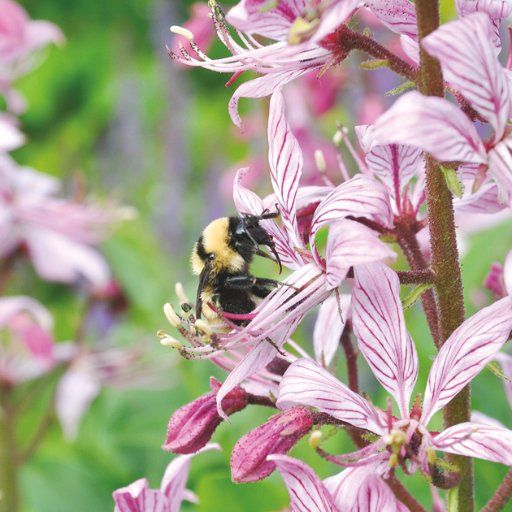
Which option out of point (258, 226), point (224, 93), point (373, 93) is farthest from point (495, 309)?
point (224, 93)

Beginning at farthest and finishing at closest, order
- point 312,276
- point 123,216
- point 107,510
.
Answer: point 123,216 → point 107,510 → point 312,276

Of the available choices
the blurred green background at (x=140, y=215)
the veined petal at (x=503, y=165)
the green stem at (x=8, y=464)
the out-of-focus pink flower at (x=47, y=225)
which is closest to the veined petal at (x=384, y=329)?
the veined petal at (x=503, y=165)

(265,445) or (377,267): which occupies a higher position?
(377,267)

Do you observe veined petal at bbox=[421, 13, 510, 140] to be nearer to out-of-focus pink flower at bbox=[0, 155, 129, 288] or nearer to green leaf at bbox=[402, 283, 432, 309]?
green leaf at bbox=[402, 283, 432, 309]

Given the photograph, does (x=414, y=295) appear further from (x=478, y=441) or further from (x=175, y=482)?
(x=175, y=482)

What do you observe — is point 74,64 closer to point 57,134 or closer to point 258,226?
point 57,134

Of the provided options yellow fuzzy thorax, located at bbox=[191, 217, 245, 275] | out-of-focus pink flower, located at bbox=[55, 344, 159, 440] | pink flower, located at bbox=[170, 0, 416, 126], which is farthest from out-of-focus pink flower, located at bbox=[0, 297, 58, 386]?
pink flower, located at bbox=[170, 0, 416, 126]

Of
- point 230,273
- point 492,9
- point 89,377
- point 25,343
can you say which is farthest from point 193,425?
point 89,377

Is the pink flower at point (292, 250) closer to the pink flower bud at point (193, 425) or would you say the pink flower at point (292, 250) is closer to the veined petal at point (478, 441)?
the pink flower bud at point (193, 425)
